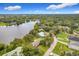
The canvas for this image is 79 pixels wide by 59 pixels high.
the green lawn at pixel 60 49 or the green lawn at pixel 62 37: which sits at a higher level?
the green lawn at pixel 62 37

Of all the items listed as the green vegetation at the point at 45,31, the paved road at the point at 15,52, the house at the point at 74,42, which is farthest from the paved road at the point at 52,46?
the paved road at the point at 15,52

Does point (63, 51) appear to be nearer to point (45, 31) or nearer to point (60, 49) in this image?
point (60, 49)

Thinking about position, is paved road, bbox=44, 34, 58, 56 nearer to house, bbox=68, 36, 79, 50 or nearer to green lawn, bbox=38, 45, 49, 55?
green lawn, bbox=38, 45, 49, 55

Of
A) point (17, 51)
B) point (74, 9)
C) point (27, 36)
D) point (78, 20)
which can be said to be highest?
point (74, 9)

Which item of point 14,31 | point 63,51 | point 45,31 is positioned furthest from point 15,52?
point 63,51

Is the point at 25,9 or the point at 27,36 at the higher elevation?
the point at 25,9

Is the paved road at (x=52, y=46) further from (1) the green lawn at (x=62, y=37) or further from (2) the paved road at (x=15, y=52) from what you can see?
(2) the paved road at (x=15, y=52)

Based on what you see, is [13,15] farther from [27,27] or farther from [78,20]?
[78,20]

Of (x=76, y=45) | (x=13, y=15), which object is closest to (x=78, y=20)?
(x=76, y=45)

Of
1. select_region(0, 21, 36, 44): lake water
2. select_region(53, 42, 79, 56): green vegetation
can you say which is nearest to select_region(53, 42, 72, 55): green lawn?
select_region(53, 42, 79, 56): green vegetation
